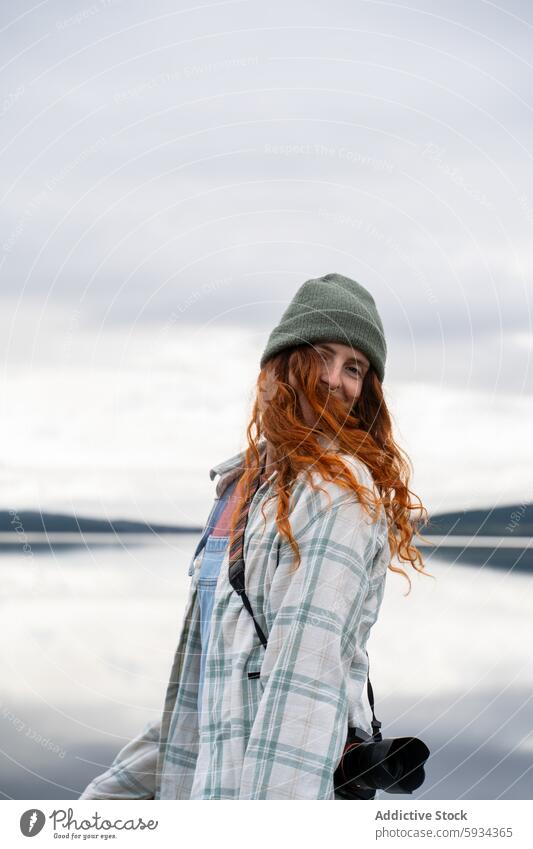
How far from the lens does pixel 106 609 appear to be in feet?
9.52

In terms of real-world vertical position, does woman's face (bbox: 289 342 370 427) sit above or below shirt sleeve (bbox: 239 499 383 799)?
above

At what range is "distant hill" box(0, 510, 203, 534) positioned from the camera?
2447 millimetres

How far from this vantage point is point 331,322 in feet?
6.92

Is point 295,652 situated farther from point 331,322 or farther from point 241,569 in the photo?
point 331,322

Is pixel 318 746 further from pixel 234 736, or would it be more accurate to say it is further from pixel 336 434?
pixel 336 434

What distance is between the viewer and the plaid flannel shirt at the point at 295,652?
1.77 meters

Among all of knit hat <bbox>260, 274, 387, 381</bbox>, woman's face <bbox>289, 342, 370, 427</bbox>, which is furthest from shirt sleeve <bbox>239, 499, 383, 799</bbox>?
knit hat <bbox>260, 274, 387, 381</bbox>

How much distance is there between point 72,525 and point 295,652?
915mm
